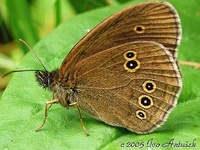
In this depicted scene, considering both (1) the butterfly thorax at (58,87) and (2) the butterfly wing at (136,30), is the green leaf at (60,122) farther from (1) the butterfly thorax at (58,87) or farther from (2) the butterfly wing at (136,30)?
(2) the butterfly wing at (136,30)

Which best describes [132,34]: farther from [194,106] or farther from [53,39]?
[53,39]

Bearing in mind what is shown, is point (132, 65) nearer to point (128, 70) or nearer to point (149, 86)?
point (128, 70)

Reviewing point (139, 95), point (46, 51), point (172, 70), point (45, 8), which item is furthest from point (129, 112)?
point (45, 8)

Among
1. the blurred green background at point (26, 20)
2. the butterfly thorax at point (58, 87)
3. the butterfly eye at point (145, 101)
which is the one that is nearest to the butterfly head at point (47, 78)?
the butterfly thorax at point (58, 87)

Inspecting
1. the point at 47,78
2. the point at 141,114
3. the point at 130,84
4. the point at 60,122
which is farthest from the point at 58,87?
the point at 141,114

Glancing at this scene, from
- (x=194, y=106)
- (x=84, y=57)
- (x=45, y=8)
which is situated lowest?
(x=45, y=8)

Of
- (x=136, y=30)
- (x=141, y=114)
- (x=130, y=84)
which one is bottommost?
(x=141, y=114)
